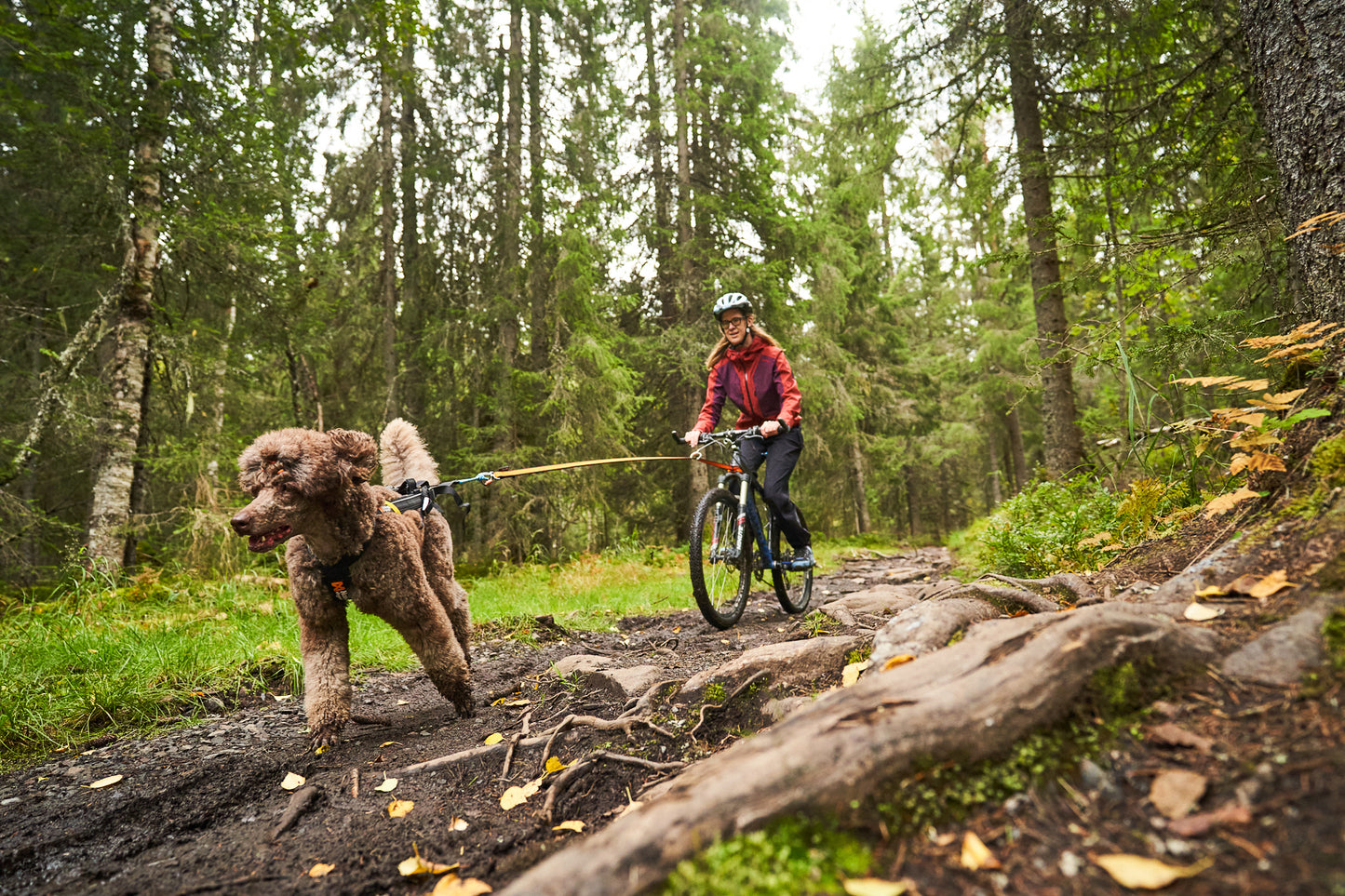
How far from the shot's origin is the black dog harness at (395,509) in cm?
305

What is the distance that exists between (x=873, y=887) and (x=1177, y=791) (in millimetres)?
617

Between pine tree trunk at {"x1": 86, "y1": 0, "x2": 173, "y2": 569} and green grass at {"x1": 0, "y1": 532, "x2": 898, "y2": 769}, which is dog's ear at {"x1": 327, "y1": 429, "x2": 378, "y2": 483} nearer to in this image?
green grass at {"x1": 0, "y1": 532, "x2": 898, "y2": 769}

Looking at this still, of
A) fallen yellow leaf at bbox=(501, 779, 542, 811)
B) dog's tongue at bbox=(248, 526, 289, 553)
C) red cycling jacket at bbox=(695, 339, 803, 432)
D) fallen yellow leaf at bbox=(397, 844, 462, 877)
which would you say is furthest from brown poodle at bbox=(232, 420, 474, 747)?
red cycling jacket at bbox=(695, 339, 803, 432)

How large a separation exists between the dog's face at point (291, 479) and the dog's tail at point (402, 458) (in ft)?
3.94

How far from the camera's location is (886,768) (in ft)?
4.22

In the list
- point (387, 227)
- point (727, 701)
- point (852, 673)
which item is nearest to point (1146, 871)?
point (852, 673)

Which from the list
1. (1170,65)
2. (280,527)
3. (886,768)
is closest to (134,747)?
(280,527)

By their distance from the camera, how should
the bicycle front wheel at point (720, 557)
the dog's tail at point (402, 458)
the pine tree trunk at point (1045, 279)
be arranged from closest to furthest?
the dog's tail at point (402, 458) → the bicycle front wheel at point (720, 557) → the pine tree trunk at point (1045, 279)

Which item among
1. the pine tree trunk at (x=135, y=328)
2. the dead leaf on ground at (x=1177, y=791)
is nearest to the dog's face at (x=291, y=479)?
the dead leaf on ground at (x=1177, y=791)

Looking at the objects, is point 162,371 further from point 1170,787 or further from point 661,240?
point 1170,787

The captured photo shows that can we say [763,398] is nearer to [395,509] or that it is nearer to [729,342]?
[729,342]

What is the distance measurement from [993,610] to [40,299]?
43.0 ft

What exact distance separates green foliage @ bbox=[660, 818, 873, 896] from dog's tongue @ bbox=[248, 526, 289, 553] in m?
2.43

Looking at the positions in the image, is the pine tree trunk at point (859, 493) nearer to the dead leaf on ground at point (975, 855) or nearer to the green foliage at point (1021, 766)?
the green foliage at point (1021, 766)
